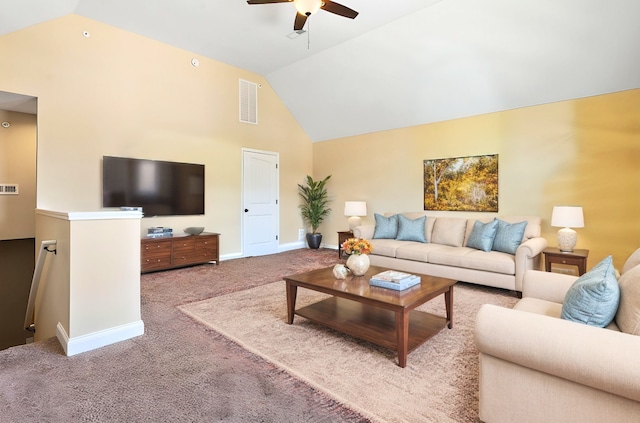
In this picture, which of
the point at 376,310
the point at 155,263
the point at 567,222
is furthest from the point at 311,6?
the point at 155,263

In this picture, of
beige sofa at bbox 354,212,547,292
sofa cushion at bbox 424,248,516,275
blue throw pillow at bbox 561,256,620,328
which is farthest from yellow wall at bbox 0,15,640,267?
blue throw pillow at bbox 561,256,620,328

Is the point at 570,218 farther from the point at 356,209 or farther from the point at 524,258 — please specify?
the point at 356,209

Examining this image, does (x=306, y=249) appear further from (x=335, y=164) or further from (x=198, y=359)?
(x=198, y=359)

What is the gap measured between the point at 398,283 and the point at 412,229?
8.86ft

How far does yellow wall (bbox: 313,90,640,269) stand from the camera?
12.6 ft

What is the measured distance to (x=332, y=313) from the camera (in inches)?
109

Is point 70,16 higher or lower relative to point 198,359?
higher

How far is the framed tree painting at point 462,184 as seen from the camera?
15.9 ft

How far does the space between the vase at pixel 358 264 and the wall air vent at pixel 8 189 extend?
653cm

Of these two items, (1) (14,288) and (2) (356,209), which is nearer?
(1) (14,288)

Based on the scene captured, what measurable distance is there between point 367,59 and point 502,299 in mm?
3974

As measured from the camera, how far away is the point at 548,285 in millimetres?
2307

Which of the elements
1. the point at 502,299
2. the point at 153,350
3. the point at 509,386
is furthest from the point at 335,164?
the point at 509,386

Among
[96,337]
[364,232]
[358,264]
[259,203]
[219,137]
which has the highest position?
[219,137]
